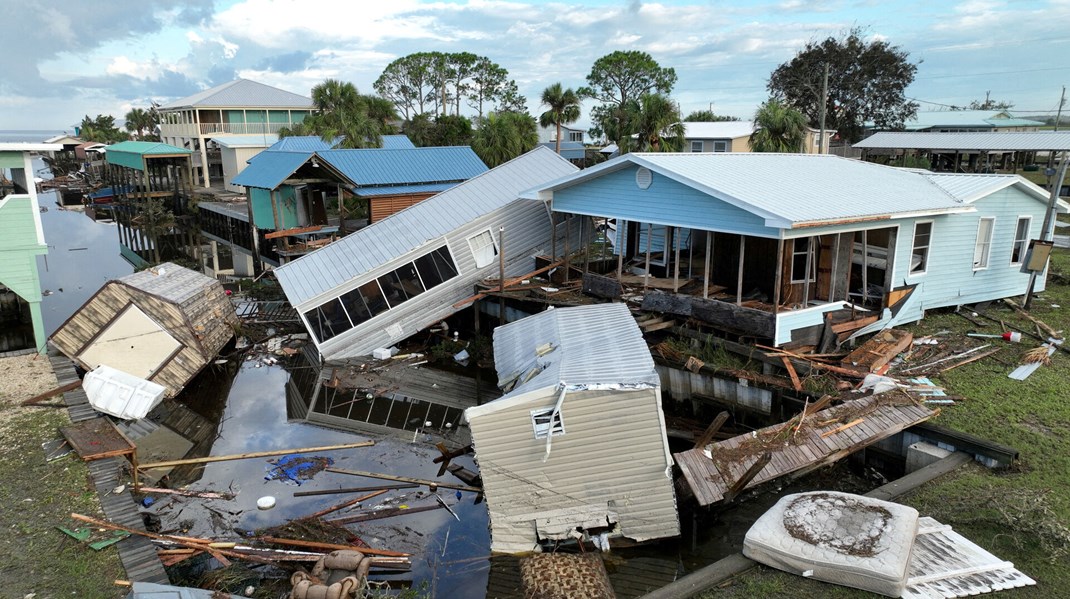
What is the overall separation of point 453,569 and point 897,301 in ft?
42.6

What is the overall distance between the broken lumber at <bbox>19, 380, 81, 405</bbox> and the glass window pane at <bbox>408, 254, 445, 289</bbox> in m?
9.22

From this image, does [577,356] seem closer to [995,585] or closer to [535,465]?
[535,465]

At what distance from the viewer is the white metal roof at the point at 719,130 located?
2132 inches

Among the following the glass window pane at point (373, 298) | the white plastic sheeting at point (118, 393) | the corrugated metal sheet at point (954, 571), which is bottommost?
the white plastic sheeting at point (118, 393)

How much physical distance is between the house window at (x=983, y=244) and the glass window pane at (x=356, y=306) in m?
17.4

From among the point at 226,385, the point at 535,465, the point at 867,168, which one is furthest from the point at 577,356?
the point at 867,168

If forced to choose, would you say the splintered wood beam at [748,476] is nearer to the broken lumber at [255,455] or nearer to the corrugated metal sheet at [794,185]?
the corrugated metal sheet at [794,185]

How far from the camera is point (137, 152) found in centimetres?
4588

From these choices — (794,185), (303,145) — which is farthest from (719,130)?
(794,185)

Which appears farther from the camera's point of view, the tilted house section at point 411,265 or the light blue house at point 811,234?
the tilted house section at point 411,265

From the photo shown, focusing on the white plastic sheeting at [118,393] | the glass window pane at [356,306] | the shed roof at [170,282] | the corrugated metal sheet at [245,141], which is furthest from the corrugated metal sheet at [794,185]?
the corrugated metal sheet at [245,141]

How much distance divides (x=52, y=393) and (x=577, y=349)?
11.4 meters

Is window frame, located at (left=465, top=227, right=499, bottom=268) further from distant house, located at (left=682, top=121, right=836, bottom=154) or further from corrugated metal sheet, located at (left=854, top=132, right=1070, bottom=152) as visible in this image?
corrugated metal sheet, located at (left=854, top=132, right=1070, bottom=152)

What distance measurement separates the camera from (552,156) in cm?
2611
